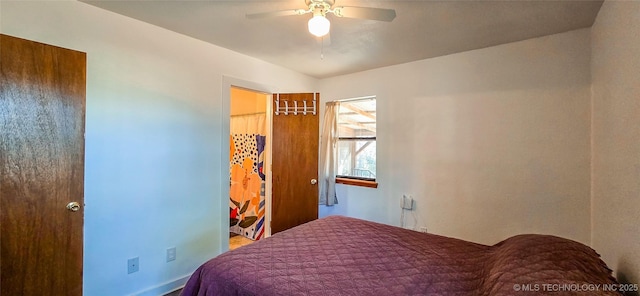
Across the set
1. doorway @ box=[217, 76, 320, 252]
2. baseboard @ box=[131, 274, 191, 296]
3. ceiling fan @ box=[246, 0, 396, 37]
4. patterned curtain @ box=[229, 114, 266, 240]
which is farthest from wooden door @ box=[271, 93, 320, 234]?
ceiling fan @ box=[246, 0, 396, 37]

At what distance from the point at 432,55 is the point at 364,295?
2.56 m

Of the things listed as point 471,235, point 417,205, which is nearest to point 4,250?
point 417,205

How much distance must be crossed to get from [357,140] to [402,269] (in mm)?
2349

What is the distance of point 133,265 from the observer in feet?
6.97

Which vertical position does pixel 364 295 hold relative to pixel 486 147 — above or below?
below

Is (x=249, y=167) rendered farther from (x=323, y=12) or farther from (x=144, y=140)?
(x=323, y=12)

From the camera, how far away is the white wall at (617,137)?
1221 mm

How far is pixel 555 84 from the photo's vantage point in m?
2.24

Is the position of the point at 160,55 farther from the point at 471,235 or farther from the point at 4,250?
the point at 471,235

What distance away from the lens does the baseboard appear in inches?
86.5

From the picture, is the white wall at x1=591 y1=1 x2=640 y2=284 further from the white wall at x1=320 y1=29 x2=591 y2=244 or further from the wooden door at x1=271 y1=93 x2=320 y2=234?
the wooden door at x1=271 y1=93 x2=320 y2=234

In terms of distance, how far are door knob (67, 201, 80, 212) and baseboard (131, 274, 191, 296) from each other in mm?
904

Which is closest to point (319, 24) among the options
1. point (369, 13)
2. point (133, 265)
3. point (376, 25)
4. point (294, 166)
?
point (369, 13)

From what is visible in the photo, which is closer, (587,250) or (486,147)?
(587,250)
